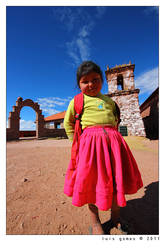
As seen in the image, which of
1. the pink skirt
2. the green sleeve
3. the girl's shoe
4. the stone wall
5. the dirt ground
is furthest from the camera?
the stone wall

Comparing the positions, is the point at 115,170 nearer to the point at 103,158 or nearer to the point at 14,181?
the point at 103,158

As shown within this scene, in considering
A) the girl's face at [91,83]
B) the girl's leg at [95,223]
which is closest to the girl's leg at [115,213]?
the girl's leg at [95,223]

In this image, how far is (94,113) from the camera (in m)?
1.26

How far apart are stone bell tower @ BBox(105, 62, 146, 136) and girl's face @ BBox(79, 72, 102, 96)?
11.8 m

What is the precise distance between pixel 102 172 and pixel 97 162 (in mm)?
101

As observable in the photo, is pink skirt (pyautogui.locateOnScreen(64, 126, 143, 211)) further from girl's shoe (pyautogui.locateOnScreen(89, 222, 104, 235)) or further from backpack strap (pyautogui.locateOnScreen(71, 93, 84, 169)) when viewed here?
girl's shoe (pyautogui.locateOnScreen(89, 222, 104, 235))

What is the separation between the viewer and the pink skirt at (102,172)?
0.99 m

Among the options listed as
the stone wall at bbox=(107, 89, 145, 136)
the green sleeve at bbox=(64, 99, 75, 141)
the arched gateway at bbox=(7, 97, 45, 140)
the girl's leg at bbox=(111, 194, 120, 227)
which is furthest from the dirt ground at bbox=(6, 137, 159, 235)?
the arched gateway at bbox=(7, 97, 45, 140)

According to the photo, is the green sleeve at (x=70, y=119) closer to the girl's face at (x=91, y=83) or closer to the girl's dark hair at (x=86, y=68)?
the girl's face at (x=91, y=83)

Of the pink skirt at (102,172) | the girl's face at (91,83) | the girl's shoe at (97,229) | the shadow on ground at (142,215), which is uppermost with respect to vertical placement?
the girl's face at (91,83)

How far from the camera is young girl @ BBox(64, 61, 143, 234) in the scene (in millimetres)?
1006

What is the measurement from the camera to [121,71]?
44.1ft
